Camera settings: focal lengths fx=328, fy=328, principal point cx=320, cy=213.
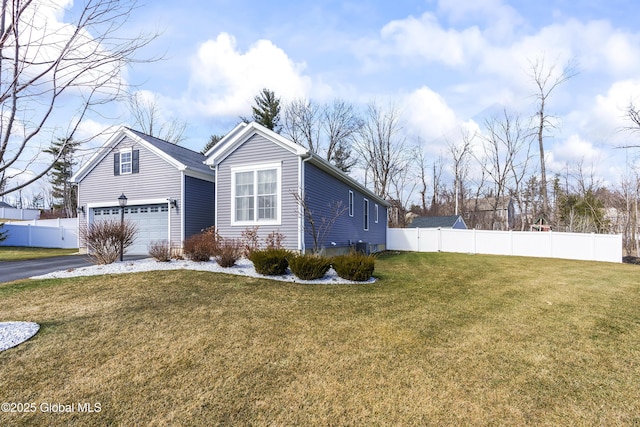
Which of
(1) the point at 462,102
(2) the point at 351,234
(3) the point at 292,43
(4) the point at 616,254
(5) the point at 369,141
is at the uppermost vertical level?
(5) the point at 369,141

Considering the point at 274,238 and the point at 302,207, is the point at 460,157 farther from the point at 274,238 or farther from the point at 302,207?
the point at 274,238

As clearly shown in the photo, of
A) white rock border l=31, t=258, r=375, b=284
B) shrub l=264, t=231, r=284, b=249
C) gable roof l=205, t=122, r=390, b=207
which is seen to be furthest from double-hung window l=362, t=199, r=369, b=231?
white rock border l=31, t=258, r=375, b=284

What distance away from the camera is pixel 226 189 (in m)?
11.9

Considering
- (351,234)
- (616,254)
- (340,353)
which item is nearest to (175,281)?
(340,353)

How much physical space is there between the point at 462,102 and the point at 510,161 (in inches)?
674

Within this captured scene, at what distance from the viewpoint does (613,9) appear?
9141 mm

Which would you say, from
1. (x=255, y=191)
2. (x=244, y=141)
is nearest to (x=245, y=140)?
(x=244, y=141)

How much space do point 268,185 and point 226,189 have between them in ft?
5.63

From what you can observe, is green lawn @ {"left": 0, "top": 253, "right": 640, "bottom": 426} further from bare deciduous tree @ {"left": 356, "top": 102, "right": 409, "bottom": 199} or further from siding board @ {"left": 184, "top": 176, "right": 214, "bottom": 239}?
bare deciduous tree @ {"left": 356, "top": 102, "right": 409, "bottom": 199}

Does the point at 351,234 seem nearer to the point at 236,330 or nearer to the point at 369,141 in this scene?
the point at 236,330

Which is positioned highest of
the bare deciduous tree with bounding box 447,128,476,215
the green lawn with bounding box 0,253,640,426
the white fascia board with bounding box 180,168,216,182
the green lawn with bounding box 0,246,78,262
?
the bare deciduous tree with bounding box 447,128,476,215

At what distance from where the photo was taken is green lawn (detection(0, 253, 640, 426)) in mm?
2836

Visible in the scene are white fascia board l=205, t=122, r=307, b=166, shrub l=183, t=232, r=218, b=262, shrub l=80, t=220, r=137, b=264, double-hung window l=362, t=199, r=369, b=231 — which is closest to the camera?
shrub l=80, t=220, r=137, b=264

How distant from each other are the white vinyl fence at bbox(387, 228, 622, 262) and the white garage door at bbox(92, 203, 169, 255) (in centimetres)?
1383
